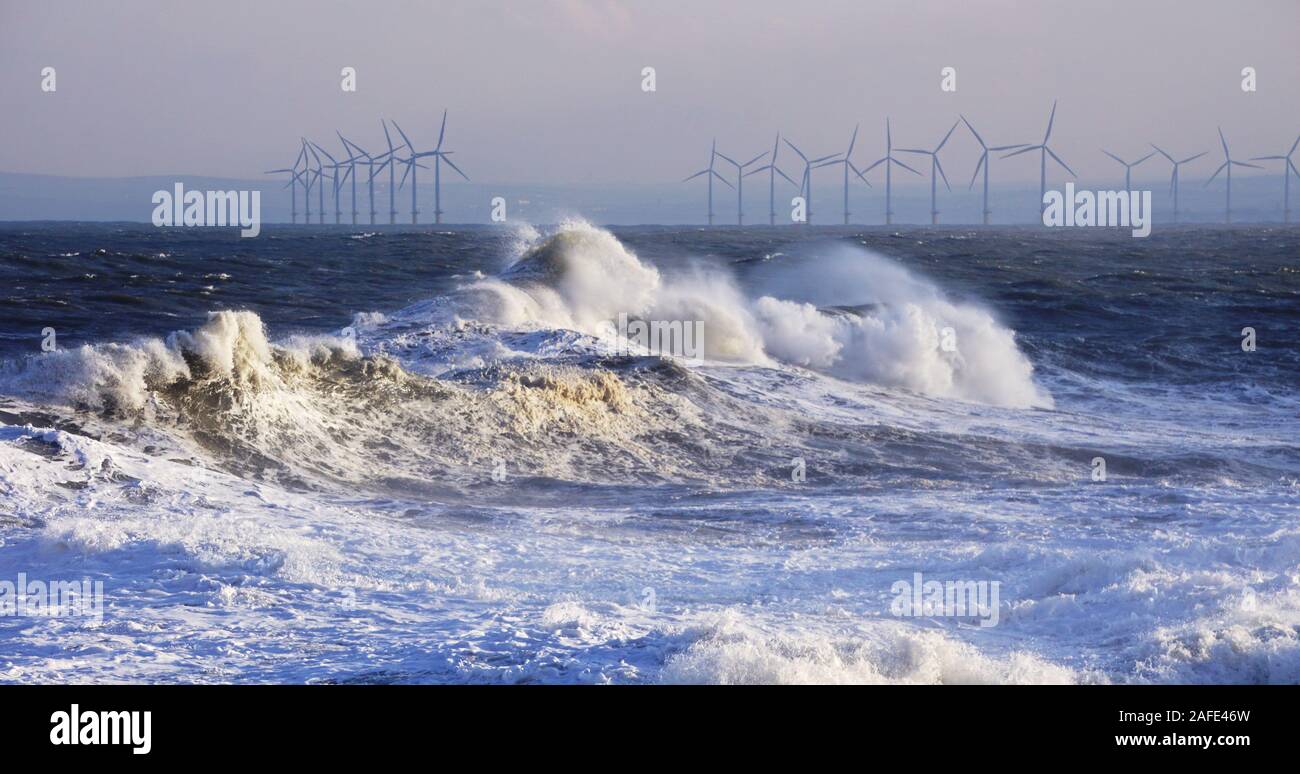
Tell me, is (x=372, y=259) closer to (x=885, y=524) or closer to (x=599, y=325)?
(x=599, y=325)

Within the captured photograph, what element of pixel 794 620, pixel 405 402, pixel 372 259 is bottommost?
pixel 794 620

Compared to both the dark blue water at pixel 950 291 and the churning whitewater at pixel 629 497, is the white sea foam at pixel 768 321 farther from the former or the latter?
the dark blue water at pixel 950 291

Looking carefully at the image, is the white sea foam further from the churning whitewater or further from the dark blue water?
the dark blue water

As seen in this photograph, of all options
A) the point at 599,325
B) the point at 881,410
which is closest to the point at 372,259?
the point at 599,325
